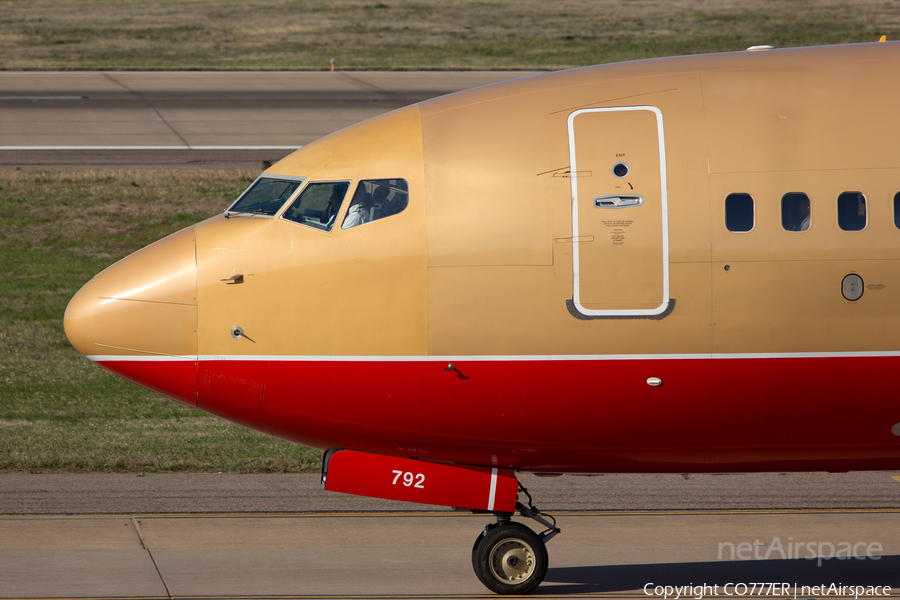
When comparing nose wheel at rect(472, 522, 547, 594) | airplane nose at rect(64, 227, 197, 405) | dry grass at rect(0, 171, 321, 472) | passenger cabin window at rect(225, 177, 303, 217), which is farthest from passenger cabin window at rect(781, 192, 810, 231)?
dry grass at rect(0, 171, 321, 472)

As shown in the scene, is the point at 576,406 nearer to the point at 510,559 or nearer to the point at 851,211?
the point at 510,559

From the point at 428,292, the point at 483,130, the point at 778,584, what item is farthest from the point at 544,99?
the point at 778,584

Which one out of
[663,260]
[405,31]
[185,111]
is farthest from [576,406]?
[405,31]

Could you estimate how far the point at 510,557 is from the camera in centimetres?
923

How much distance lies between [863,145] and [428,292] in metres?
3.80

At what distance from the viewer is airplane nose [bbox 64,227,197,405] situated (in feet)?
28.1

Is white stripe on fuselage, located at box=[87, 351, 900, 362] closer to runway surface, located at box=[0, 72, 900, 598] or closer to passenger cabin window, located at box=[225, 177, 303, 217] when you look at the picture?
passenger cabin window, located at box=[225, 177, 303, 217]

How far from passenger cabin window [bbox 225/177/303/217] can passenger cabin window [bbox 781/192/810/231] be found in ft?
13.4

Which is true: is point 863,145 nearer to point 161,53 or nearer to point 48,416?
point 48,416

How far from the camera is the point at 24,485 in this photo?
1277 centimetres

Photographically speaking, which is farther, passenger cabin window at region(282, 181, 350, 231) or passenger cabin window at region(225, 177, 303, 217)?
passenger cabin window at region(225, 177, 303, 217)

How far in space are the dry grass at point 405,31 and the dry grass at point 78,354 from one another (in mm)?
17527
